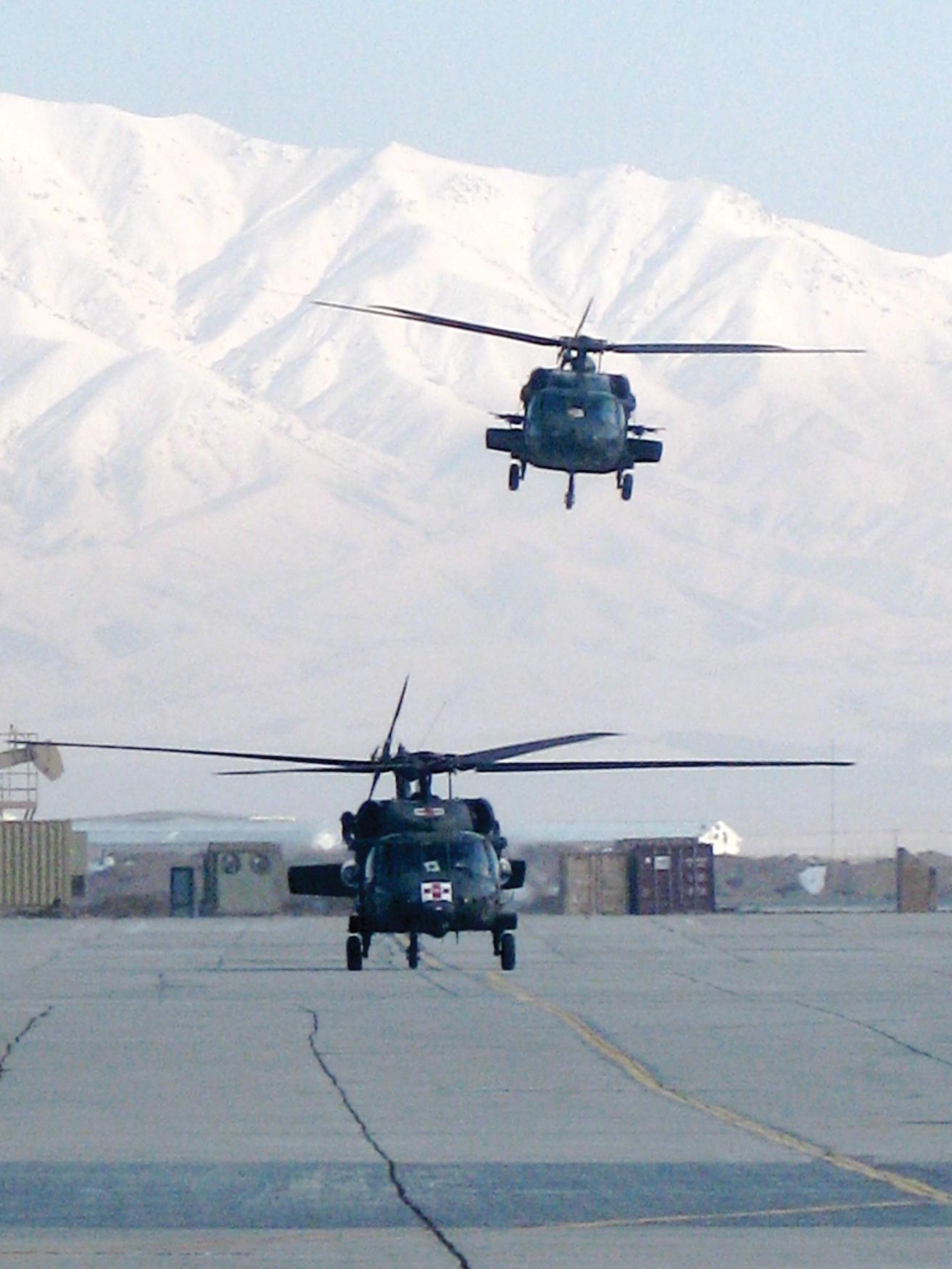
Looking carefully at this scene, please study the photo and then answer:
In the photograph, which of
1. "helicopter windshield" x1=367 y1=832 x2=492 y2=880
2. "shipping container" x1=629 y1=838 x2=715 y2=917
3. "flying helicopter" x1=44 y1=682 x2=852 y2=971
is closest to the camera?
"flying helicopter" x1=44 y1=682 x2=852 y2=971

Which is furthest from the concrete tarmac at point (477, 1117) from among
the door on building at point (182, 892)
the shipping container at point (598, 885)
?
the shipping container at point (598, 885)

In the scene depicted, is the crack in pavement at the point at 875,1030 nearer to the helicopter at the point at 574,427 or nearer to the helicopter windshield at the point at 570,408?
the helicopter at the point at 574,427

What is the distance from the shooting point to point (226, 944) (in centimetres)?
6219

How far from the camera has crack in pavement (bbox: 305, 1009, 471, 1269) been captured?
58.5 ft

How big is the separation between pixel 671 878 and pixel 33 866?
17.9 m

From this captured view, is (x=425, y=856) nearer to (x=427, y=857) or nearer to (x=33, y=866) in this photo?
(x=427, y=857)

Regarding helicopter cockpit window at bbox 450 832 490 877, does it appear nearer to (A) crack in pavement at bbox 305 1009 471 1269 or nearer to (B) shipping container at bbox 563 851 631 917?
(A) crack in pavement at bbox 305 1009 471 1269

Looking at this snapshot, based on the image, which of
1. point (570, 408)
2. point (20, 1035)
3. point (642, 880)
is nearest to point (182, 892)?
point (642, 880)

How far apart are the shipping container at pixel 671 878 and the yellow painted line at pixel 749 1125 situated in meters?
50.3

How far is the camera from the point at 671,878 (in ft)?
290

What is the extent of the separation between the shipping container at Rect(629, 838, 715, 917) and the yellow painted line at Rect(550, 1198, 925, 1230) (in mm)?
68094

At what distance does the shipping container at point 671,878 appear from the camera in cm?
8806

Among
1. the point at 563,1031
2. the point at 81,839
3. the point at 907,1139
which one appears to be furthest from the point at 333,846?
the point at 907,1139

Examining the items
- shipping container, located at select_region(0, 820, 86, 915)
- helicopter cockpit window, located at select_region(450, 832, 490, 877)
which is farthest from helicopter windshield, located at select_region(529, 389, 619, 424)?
shipping container, located at select_region(0, 820, 86, 915)
